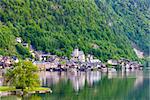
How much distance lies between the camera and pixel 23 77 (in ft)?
221

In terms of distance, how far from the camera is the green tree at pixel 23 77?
67188 mm

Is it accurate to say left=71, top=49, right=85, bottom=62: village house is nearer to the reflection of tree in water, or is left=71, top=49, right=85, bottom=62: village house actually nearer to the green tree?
the reflection of tree in water

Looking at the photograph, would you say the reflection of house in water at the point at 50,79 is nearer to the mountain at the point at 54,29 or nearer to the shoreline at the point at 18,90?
the shoreline at the point at 18,90

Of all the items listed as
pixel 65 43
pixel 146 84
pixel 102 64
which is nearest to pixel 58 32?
pixel 65 43

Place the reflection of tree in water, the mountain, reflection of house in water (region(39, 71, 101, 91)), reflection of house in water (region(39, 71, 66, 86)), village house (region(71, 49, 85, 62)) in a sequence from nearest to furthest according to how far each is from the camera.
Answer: the reflection of tree in water < reflection of house in water (region(39, 71, 101, 91)) < reflection of house in water (region(39, 71, 66, 86)) < the mountain < village house (region(71, 49, 85, 62))

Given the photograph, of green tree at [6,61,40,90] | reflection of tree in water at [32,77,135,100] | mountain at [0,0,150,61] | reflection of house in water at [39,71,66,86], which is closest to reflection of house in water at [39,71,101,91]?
reflection of house in water at [39,71,66,86]

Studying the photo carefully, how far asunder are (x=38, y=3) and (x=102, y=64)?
1336 inches

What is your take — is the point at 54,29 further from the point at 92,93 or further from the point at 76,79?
the point at 92,93

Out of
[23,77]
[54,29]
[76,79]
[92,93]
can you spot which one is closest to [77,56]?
[54,29]

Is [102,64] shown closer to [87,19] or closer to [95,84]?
[87,19]

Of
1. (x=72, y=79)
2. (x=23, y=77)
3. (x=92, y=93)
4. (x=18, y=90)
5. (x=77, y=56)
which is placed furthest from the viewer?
(x=77, y=56)

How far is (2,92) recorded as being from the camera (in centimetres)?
6406

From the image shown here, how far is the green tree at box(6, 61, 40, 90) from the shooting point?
67.2 metres

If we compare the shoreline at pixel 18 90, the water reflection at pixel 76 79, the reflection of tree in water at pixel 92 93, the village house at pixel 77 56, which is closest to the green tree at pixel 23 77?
the shoreline at pixel 18 90
